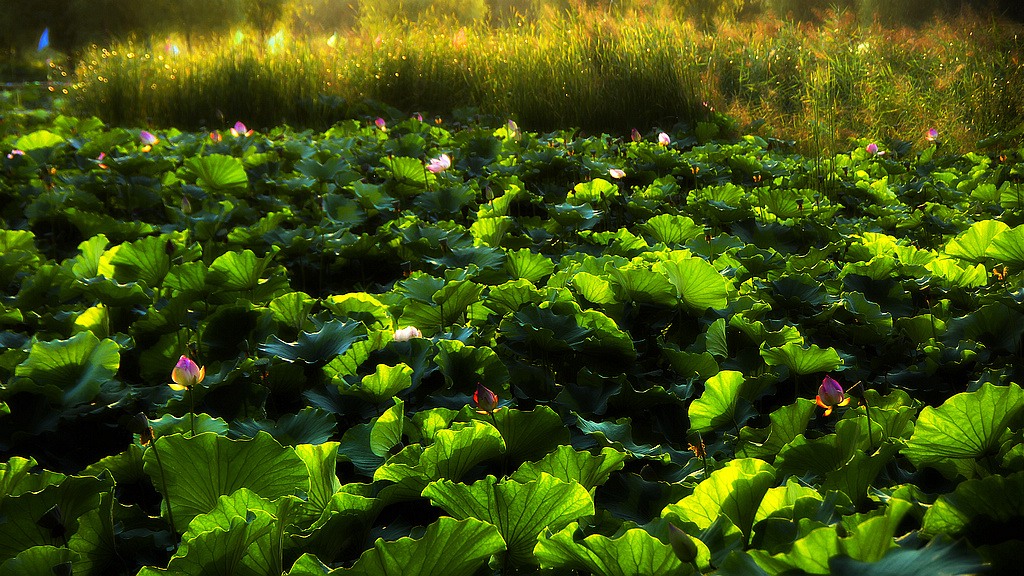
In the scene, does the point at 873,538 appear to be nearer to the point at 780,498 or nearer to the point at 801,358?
the point at 780,498

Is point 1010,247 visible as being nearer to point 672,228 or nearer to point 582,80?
point 672,228

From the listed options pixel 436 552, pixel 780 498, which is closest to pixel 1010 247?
pixel 780 498

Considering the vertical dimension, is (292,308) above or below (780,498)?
below

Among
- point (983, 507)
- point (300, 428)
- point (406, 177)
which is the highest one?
point (983, 507)

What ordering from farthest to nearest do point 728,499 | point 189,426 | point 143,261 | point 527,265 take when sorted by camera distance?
1. point 527,265
2. point 143,261
3. point 189,426
4. point 728,499

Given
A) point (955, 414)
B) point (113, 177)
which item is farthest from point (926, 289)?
point (113, 177)

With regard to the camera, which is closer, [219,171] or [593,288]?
[593,288]

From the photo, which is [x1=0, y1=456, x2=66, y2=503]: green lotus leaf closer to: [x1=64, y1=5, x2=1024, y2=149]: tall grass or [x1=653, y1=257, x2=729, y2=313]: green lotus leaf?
[x1=653, y1=257, x2=729, y2=313]: green lotus leaf

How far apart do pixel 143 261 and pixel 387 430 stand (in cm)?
103

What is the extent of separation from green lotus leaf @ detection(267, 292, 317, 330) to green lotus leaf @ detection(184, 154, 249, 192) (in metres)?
1.30

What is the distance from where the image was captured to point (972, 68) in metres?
4.90

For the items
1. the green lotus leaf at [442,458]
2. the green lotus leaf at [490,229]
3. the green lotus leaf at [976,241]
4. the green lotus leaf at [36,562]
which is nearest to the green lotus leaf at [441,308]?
the green lotus leaf at [490,229]

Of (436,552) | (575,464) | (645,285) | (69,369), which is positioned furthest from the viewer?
(645,285)

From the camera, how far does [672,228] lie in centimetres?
226
